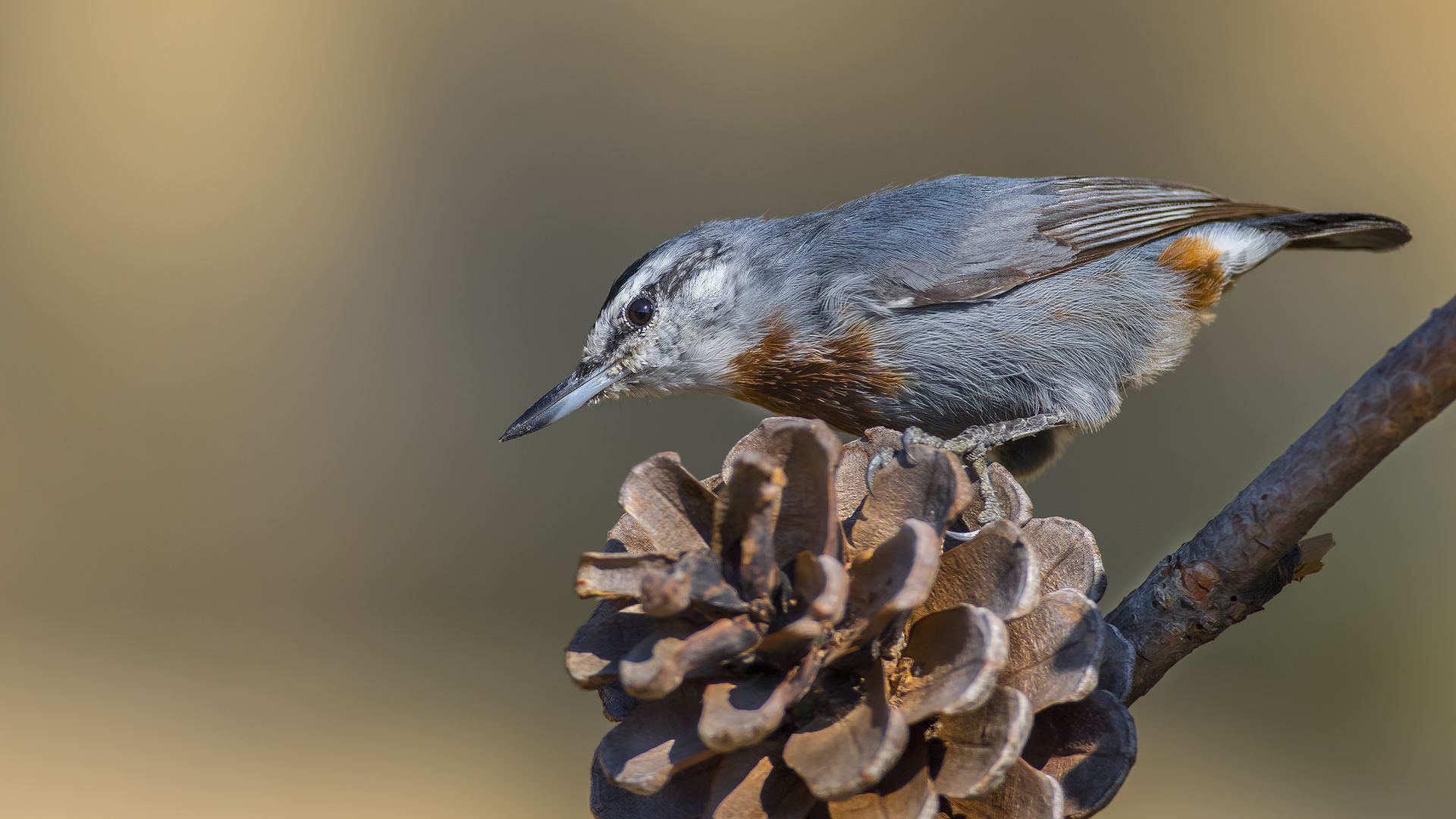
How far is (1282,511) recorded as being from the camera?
51 cm

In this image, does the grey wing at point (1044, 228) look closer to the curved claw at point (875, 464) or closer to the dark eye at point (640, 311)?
the dark eye at point (640, 311)

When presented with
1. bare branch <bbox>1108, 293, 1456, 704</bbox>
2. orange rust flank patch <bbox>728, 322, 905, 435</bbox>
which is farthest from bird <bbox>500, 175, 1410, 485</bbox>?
bare branch <bbox>1108, 293, 1456, 704</bbox>

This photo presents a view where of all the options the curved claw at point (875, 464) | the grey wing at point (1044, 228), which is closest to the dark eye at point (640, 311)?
the grey wing at point (1044, 228)

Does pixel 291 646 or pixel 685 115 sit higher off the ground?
pixel 685 115

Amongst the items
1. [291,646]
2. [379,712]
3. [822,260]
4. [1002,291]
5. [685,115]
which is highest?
[685,115]

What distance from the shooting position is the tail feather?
114 cm

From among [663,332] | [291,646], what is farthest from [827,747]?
[291,646]

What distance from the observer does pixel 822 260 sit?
1063 millimetres

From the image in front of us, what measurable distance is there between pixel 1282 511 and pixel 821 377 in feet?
1.84

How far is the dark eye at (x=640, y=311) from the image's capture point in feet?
3.75

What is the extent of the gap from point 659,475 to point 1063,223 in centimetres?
81

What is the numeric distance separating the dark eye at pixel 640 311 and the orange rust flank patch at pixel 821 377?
0.14 meters

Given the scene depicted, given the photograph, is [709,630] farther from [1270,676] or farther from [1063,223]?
[1270,676]

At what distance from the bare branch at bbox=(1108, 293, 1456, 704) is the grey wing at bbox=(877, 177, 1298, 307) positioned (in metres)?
0.49
